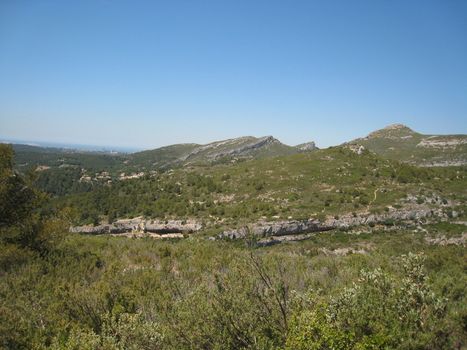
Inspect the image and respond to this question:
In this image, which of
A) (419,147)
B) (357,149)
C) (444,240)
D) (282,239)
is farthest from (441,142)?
(282,239)

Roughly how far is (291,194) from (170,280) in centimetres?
4597

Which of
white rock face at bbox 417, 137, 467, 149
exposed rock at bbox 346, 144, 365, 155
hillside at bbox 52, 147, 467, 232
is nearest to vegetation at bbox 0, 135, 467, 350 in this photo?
hillside at bbox 52, 147, 467, 232

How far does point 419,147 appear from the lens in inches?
5797

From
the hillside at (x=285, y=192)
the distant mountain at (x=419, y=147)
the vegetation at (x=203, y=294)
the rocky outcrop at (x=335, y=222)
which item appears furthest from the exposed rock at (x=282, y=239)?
the distant mountain at (x=419, y=147)

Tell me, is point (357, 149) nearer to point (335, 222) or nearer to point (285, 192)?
point (285, 192)

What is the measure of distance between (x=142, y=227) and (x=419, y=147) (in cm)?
13942

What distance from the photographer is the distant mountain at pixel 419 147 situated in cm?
11909

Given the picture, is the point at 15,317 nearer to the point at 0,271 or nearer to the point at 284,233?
the point at 0,271

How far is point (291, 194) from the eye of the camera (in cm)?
5853

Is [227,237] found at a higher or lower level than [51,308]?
lower

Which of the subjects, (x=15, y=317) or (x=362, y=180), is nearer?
(x=15, y=317)

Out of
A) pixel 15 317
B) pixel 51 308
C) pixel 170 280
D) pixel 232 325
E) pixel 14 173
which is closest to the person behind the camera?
pixel 232 325

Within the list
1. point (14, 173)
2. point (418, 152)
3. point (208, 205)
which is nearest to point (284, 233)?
point (208, 205)

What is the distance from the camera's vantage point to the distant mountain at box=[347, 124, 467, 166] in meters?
119
